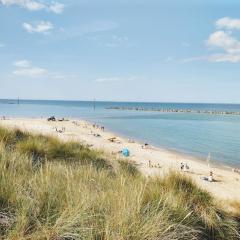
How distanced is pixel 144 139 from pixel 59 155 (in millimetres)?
33954

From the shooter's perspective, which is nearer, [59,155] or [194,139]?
[59,155]

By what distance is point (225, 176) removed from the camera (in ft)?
73.6

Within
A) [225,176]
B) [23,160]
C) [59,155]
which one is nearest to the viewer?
[23,160]

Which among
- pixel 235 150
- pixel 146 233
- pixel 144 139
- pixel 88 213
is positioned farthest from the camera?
pixel 144 139

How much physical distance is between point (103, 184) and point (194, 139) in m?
38.5

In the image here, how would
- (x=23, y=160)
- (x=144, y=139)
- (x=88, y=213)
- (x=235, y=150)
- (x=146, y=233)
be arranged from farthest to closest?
1. (x=144, y=139)
2. (x=235, y=150)
3. (x=23, y=160)
4. (x=88, y=213)
5. (x=146, y=233)

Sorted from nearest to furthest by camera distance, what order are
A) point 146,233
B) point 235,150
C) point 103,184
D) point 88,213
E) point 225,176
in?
point 146,233 < point 88,213 < point 103,184 < point 225,176 < point 235,150

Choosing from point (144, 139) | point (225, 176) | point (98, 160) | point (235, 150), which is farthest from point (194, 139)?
point (98, 160)

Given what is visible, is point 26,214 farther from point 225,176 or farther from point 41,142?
point 225,176

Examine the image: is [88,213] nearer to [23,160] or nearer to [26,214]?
[26,214]

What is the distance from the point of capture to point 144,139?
4350cm

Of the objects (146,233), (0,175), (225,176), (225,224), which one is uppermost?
(0,175)

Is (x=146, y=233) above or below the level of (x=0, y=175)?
below

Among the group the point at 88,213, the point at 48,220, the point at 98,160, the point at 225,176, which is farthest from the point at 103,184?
the point at 225,176
